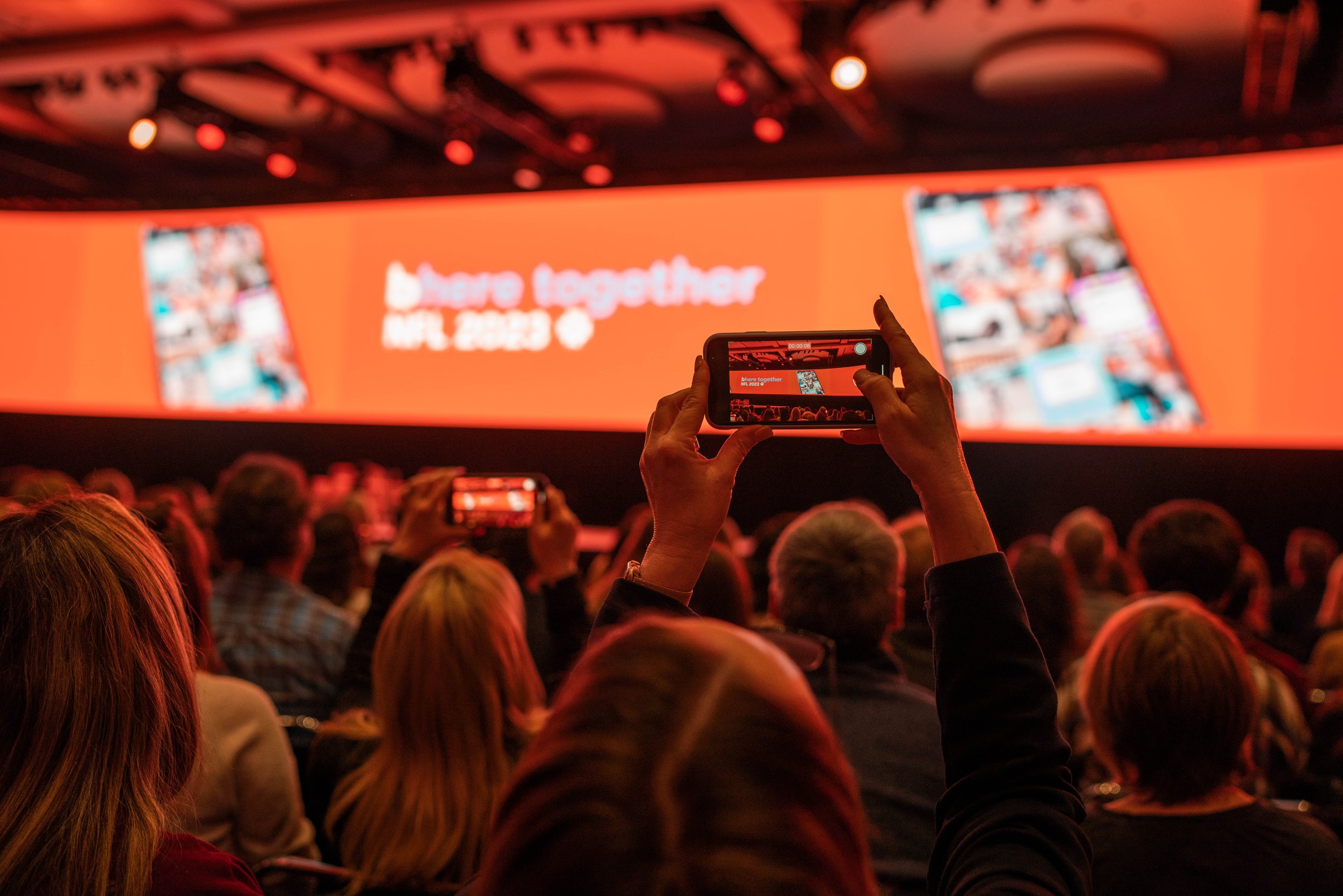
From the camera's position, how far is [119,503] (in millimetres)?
1074

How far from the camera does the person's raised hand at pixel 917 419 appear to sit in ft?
3.01

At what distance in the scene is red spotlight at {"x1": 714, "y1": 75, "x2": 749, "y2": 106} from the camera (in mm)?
5340

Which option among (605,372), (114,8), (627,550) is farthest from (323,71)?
(627,550)

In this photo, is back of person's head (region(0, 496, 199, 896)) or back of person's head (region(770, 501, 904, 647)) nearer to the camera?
back of person's head (region(0, 496, 199, 896))

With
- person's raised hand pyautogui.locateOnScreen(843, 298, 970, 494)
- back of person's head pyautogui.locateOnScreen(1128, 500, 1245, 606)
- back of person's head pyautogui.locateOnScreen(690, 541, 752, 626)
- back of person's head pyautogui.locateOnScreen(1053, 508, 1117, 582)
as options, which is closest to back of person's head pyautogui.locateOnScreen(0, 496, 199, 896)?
person's raised hand pyautogui.locateOnScreen(843, 298, 970, 494)

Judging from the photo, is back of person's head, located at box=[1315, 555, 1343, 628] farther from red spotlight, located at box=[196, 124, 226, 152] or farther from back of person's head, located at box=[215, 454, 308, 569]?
red spotlight, located at box=[196, 124, 226, 152]

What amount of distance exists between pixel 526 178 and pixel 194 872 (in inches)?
254

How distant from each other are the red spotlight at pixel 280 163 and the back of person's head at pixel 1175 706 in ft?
21.8

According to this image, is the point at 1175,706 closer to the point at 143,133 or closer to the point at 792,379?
the point at 792,379

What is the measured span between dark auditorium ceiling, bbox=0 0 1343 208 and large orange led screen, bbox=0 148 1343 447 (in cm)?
26

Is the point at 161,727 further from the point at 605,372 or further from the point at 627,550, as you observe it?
the point at 605,372

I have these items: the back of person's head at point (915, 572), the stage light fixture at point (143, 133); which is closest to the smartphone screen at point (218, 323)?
the stage light fixture at point (143, 133)

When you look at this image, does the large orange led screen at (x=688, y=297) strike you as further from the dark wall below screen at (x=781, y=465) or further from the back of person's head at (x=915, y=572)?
the back of person's head at (x=915, y=572)

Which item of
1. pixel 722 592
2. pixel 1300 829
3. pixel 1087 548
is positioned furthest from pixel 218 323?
pixel 1300 829
